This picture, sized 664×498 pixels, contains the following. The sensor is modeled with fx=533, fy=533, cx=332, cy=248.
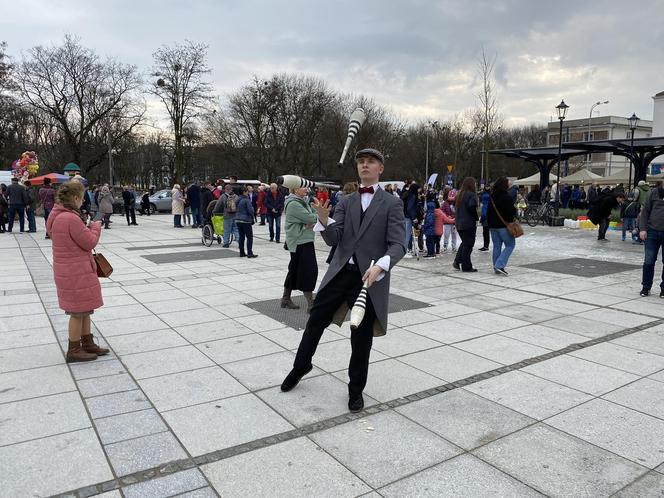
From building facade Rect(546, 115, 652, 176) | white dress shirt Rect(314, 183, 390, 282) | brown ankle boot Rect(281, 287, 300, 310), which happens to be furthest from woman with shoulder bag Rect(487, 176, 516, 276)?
building facade Rect(546, 115, 652, 176)

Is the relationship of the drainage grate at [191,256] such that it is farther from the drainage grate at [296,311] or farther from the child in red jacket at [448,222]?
the child in red jacket at [448,222]

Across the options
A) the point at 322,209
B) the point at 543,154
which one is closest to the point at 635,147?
the point at 543,154

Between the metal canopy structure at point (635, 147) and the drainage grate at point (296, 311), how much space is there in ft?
63.4

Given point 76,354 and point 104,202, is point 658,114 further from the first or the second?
point 76,354

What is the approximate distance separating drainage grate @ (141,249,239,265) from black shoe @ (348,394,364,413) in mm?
8296

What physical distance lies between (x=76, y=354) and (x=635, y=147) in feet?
83.7

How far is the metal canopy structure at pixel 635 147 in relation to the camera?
23.0 m

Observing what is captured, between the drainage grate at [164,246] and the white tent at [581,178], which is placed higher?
the white tent at [581,178]

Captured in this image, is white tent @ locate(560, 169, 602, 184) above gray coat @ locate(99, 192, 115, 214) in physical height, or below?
above

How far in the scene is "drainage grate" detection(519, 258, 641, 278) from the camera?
405 inches

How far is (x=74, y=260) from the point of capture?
4.85 metres

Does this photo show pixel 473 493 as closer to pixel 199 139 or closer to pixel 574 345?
pixel 574 345

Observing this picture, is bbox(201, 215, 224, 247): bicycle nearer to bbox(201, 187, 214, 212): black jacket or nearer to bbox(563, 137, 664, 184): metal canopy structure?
bbox(201, 187, 214, 212): black jacket

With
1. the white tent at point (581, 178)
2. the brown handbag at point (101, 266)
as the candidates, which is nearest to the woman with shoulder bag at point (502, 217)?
the brown handbag at point (101, 266)
